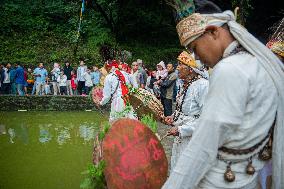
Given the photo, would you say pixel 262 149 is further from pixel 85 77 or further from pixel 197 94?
pixel 85 77

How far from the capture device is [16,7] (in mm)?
33250

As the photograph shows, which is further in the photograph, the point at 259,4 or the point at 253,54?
the point at 259,4

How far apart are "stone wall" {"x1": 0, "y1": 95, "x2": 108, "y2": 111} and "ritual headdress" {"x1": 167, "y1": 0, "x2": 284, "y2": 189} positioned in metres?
15.9

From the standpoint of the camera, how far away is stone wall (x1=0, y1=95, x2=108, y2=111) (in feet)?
59.6

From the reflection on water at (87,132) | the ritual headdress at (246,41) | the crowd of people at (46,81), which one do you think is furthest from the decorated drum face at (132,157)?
the crowd of people at (46,81)

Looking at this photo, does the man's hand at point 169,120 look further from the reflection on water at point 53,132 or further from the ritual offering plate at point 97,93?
the reflection on water at point 53,132

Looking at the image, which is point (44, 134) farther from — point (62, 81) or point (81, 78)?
point (81, 78)

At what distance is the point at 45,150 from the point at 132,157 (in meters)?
6.43

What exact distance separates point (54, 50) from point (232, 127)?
92.4 ft

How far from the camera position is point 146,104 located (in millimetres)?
6508

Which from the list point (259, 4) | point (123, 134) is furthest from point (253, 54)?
point (259, 4)

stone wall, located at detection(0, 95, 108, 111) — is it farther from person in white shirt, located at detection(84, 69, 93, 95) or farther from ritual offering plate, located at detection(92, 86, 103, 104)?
ritual offering plate, located at detection(92, 86, 103, 104)

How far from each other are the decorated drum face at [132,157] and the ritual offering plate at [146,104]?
205 centimetres

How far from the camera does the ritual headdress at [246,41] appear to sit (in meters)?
2.31
